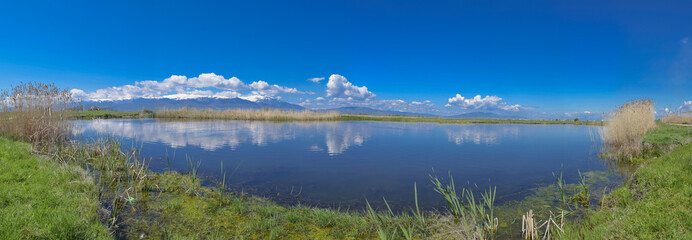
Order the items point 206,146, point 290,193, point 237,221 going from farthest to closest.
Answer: point 206,146
point 290,193
point 237,221

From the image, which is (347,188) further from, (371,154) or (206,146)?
(206,146)

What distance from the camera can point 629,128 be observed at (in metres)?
16.3

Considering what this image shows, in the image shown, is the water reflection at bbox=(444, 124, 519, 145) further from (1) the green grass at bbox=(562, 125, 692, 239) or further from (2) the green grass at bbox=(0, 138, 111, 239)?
(2) the green grass at bbox=(0, 138, 111, 239)

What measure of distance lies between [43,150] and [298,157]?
10.1 meters

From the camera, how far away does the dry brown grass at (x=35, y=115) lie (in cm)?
1201

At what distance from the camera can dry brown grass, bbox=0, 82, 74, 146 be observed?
12.0 m

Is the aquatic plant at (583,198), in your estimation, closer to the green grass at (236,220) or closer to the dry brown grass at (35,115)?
the green grass at (236,220)

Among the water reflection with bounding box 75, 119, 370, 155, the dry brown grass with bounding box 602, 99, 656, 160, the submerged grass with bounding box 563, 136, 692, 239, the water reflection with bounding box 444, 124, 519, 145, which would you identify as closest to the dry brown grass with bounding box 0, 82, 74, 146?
the water reflection with bounding box 75, 119, 370, 155

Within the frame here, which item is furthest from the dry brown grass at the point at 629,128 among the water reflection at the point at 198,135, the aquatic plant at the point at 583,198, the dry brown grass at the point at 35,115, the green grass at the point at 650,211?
the dry brown grass at the point at 35,115

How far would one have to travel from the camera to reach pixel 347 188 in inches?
384

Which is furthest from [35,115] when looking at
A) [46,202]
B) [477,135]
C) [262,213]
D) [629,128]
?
[477,135]

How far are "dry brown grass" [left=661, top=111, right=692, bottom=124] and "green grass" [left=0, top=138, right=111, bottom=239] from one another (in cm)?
4945

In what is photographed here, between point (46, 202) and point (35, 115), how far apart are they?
10072mm

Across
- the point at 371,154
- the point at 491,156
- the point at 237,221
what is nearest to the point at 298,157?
the point at 371,154
